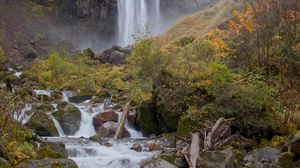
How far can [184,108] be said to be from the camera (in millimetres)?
18531

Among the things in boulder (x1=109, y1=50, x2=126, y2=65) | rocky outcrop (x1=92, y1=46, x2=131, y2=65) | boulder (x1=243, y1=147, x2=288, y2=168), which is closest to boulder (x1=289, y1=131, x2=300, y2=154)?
boulder (x1=243, y1=147, x2=288, y2=168)

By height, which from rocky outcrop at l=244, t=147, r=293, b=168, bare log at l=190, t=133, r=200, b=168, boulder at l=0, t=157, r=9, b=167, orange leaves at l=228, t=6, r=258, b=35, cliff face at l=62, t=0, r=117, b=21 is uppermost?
cliff face at l=62, t=0, r=117, b=21

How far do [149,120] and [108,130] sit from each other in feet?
6.71

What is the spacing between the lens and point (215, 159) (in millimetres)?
12312

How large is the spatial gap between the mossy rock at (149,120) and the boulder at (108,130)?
3.05 ft

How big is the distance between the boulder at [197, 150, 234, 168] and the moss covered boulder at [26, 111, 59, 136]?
960 centimetres

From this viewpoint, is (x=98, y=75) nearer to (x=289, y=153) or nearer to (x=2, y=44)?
(x=289, y=153)

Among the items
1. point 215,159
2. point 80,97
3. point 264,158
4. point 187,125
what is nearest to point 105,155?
point 187,125

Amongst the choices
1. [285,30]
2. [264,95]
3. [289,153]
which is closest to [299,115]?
[264,95]

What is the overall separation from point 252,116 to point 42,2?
74.8 m

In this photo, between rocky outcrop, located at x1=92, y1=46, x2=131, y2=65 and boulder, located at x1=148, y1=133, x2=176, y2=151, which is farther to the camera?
rocky outcrop, located at x1=92, y1=46, x2=131, y2=65

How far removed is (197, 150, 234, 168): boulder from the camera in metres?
12.1

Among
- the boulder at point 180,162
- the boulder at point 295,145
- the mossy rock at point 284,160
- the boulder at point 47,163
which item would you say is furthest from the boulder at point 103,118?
the mossy rock at point 284,160

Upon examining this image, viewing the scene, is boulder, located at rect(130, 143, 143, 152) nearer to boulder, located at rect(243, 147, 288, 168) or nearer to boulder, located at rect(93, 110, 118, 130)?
boulder, located at rect(243, 147, 288, 168)
